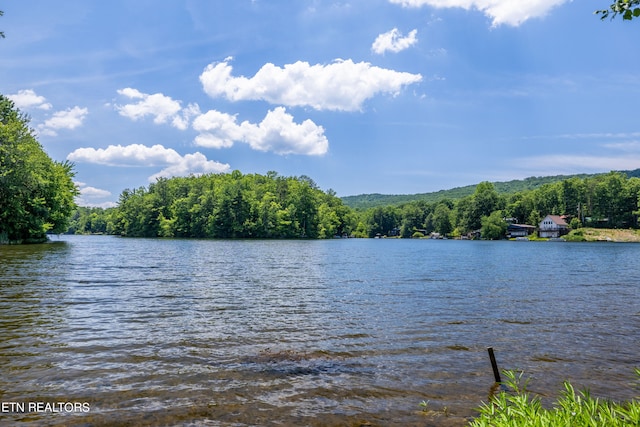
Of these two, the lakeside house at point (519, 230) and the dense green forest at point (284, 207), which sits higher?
the dense green forest at point (284, 207)

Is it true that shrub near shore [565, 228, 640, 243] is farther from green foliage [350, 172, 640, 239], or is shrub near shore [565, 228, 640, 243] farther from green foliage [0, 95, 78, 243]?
green foliage [0, 95, 78, 243]

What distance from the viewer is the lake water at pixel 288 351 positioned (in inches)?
315

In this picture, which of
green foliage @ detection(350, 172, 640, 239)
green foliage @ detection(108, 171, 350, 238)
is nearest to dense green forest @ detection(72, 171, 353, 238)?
green foliage @ detection(108, 171, 350, 238)

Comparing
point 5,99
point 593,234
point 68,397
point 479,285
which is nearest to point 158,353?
point 68,397

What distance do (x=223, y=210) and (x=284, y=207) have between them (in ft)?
88.7

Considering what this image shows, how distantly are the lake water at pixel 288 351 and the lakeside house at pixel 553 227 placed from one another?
479 ft

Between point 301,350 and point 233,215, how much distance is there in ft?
412

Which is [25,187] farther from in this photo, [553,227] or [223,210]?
[553,227]

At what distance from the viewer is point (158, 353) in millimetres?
11172

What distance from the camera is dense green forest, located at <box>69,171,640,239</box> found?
137 metres

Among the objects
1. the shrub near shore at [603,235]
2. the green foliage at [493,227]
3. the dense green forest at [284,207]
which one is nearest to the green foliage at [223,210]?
the dense green forest at [284,207]

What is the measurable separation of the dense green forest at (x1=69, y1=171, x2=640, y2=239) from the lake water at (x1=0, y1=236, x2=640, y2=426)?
115m

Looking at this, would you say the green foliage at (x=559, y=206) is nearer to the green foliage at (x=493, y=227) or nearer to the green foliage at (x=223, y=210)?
the green foliage at (x=493, y=227)

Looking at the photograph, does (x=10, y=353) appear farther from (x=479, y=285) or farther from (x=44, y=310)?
(x=479, y=285)
